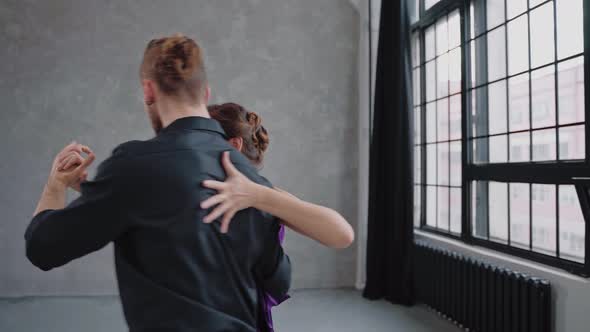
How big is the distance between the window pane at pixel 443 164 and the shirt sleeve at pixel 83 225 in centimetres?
360

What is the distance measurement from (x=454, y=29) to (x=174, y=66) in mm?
3522

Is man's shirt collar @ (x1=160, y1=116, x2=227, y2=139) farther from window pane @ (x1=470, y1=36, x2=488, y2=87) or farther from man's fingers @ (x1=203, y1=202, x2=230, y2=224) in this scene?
window pane @ (x1=470, y1=36, x2=488, y2=87)

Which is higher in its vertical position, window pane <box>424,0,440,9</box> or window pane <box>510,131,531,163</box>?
window pane <box>424,0,440,9</box>

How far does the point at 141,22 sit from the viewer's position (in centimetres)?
450

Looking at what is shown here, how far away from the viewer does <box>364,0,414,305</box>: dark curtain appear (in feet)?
13.5

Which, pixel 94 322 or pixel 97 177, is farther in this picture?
pixel 94 322

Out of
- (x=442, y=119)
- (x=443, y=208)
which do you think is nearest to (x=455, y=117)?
(x=442, y=119)

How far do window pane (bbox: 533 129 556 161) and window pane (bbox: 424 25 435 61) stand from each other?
61.5 inches

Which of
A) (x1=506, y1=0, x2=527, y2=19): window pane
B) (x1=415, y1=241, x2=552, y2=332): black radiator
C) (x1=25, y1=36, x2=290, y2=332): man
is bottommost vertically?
(x1=415, y1=241, x2=552, y2=332): black radiator

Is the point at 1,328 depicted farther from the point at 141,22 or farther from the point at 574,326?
the point at 574,326

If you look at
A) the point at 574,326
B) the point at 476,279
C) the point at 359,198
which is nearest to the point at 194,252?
the point at 574,326

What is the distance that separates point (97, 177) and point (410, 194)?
3500 millimetres

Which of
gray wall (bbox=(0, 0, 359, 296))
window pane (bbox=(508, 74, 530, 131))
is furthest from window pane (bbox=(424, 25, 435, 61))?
window pane (bbox=(508, 74, 530, 131))

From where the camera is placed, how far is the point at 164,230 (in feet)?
2.86
